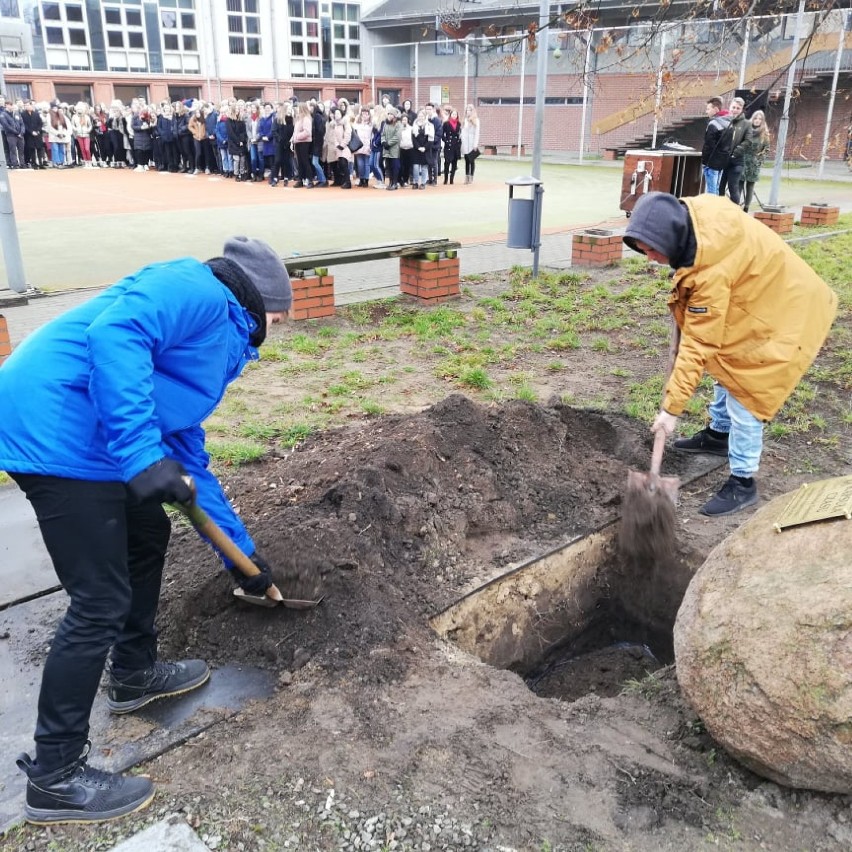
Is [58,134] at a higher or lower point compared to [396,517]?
higher

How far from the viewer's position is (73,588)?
2314mm

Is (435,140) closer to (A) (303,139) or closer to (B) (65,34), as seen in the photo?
(A) (303,139)

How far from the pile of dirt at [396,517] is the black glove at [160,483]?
3.85 feet

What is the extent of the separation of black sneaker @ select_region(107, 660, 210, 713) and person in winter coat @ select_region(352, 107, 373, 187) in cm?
1804

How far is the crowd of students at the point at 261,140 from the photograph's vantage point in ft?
63.6

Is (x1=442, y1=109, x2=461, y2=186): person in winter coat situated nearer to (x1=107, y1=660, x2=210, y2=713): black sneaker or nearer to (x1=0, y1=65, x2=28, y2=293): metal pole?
(x1=0, y1=65, x2=28, y2=293): metal pole

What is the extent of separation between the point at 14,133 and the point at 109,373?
2441 cm

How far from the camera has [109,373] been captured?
6.86 feet

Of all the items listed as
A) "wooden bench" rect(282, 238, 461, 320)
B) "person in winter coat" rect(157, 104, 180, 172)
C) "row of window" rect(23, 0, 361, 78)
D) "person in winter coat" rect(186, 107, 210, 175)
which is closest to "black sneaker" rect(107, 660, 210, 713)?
"wooden bench" rect(282, 238, 461, 320)

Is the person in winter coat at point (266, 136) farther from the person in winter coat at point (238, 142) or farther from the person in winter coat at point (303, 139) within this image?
the person in winter coat at point (303, 139)

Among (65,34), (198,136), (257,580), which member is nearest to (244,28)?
(65,34)

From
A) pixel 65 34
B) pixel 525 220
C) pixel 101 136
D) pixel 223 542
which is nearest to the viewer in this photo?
pixel 223 542

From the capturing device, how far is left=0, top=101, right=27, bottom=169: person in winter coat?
22.0m

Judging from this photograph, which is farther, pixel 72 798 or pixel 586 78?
pixel 586 78
